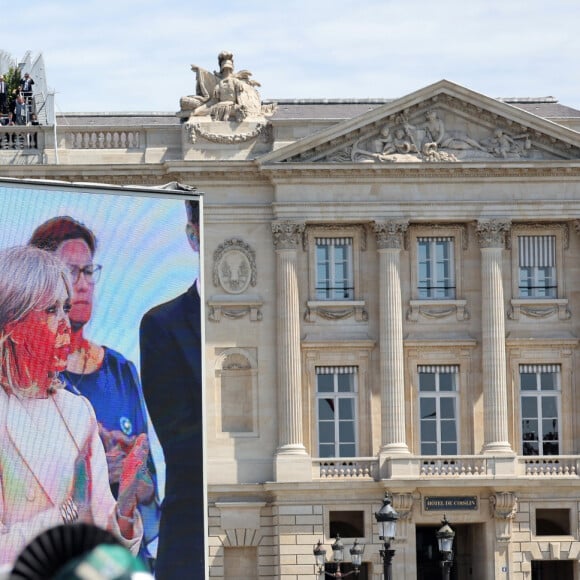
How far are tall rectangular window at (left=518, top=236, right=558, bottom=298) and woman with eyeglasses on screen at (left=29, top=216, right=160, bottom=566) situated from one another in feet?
49.5

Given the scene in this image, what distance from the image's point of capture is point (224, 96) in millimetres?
46906

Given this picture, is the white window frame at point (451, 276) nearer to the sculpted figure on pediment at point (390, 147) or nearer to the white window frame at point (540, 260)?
the white window frame at point (540, 260)

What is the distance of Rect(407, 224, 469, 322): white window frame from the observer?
4628cm

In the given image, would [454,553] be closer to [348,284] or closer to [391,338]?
[391,338]

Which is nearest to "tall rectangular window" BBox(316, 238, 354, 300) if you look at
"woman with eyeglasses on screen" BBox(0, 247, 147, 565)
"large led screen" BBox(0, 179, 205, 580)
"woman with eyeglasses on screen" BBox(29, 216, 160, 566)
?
"large led screen" BBox(0, 179, 205, 580)

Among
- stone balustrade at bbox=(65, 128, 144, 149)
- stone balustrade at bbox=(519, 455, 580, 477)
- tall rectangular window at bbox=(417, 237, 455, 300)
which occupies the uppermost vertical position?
stone balustrade at bbox=(65, 128, 144, 149)

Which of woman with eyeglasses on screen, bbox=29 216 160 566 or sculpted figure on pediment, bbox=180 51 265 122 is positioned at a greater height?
sculpted figure on pediment, bbox=180 51 265 122

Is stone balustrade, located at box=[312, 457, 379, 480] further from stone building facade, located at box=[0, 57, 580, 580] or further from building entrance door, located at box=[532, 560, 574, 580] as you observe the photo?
building entrance door, located at box=[532, 560, 574, 580]

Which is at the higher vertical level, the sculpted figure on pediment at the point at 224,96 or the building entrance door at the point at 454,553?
the sculpted figure on pediment at the point at 224,96

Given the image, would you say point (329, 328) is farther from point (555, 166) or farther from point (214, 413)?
point (555, 166)

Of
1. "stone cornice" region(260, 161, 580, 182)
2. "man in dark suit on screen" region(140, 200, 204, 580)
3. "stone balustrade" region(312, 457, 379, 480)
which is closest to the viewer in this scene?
"man in dark suit on screen" region(140, 200, 204, 580)

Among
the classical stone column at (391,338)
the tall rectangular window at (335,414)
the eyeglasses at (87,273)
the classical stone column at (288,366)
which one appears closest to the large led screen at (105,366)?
the eyeglasses at (87,273)

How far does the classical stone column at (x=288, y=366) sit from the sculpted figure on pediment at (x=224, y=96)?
331 cm

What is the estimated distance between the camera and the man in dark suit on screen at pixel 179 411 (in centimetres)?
3531
